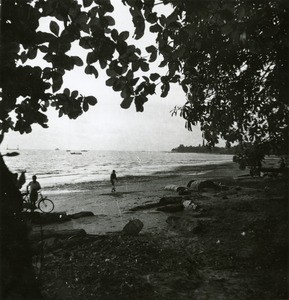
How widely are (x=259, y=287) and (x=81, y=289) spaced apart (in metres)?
3.39

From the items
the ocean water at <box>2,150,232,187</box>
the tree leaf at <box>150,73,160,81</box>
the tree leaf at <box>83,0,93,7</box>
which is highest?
the tree leaf at <box>83,0,93,7</box>

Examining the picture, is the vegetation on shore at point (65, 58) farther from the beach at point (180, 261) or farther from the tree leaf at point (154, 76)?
the beach at point (180, 261)

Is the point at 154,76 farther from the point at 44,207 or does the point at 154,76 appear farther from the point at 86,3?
the point at 44,207

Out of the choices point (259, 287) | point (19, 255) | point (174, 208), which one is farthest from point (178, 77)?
point (174, 208)

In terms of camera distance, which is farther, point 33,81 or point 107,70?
point 107,70

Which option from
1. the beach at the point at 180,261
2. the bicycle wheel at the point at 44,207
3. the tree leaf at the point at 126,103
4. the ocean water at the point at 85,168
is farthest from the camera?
the ocean water at the point at 85,168

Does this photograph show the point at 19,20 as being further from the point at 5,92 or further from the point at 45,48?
the point at 5,92

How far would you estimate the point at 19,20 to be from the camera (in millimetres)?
2602

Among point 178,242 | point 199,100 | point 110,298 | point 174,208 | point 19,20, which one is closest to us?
point 19,20

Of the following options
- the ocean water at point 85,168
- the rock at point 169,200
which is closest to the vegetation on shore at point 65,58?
the ocean water at point 85,168

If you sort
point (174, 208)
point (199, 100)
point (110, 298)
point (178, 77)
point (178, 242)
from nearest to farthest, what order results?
1. point (178, 77)
2. point (110, 298)
3. point (178, 242)
4. point (199, 100)
5. point (174, 208)

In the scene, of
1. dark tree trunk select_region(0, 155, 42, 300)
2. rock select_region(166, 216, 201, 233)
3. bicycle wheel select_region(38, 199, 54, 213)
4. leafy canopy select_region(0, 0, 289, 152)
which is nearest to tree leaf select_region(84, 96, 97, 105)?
leafy canopy select_region(0, 0, 289, 152)

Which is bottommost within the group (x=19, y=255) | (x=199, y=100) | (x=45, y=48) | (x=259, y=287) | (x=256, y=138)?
(x=259, y=287)

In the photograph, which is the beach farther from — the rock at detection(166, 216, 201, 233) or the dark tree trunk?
the dark tree trunk
